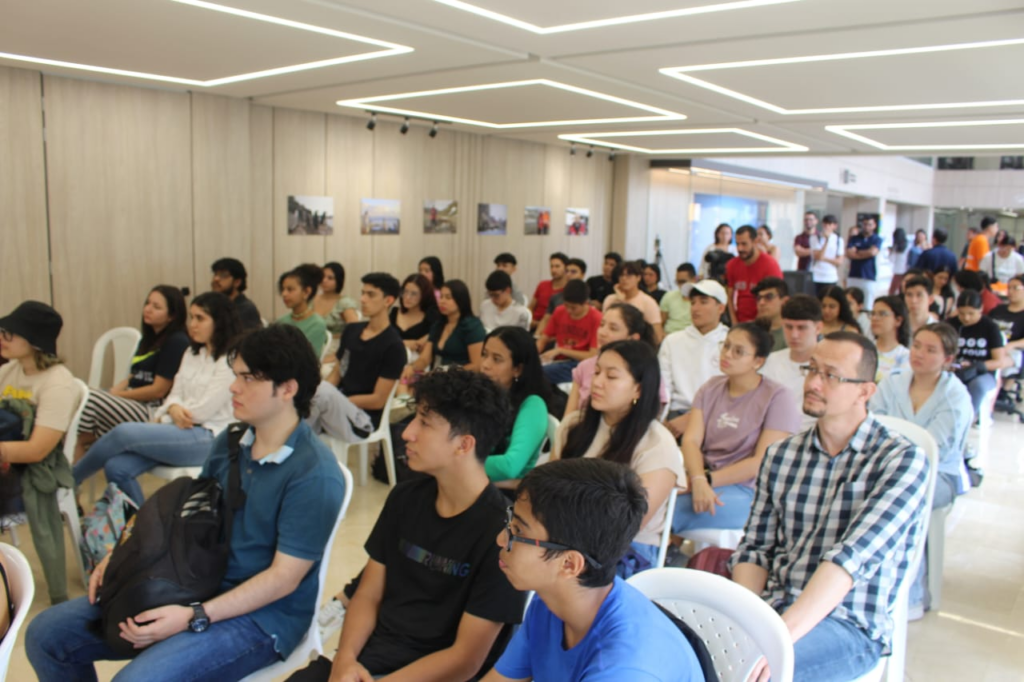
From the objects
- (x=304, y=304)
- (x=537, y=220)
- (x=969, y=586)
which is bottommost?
(x=969, y=586)

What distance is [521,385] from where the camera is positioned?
349 centimetres

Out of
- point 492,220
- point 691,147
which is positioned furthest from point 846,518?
point 691,147

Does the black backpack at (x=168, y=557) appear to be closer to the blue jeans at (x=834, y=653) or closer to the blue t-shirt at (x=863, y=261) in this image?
the blue jeans at (x=834, y=653)

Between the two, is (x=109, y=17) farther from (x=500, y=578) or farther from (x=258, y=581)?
(x=500, y=578)

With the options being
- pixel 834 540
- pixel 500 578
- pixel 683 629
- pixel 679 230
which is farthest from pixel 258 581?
pixel 679 230

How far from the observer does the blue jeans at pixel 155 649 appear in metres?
2.10

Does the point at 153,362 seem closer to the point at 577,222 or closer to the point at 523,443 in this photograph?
the point at 523,443

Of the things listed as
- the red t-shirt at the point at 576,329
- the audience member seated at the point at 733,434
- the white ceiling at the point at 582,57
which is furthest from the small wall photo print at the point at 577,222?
the audience member seated at the point at 733,434

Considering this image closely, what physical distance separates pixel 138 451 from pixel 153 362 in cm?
82

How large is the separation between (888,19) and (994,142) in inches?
226

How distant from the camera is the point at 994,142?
841 cm

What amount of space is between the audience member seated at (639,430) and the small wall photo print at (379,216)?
6.31 meters

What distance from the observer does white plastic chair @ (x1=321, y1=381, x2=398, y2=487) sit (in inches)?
186

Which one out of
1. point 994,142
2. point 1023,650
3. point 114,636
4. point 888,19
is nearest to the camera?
point 114,636
